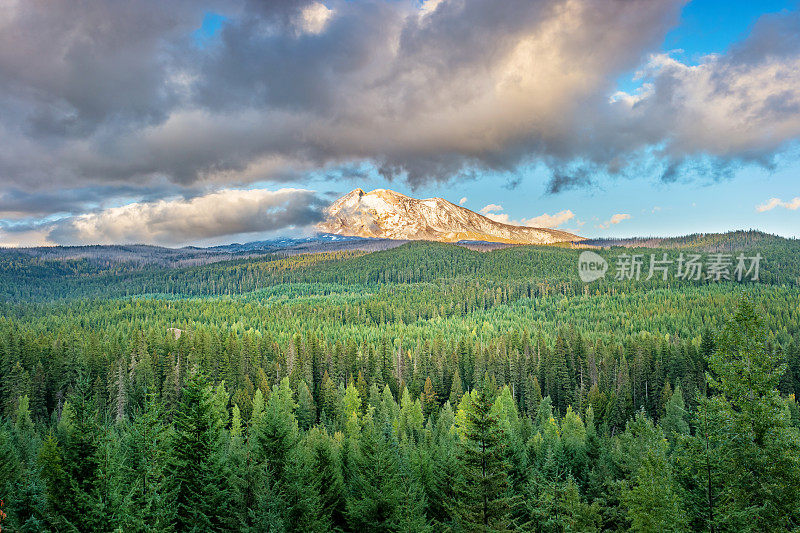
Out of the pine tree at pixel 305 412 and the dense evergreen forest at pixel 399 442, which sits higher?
the dense evergreen forest at pixel 399 442

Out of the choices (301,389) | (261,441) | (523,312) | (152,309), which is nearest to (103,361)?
(301,389)

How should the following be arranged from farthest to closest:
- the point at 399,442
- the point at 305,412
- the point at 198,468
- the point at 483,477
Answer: the point at 305,412 < the point at 399,442 < the point at 198,468 < the point at 483,477

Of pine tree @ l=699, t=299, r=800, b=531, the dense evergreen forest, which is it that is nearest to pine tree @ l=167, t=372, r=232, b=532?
the dense evergreen forest

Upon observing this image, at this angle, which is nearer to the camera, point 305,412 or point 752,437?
point 752,437

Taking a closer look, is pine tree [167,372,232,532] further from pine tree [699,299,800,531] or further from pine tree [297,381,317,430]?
pine tree [297,381,317,430]

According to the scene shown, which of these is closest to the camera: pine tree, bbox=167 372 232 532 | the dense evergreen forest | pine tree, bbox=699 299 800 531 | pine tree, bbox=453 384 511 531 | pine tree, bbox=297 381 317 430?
pine tree, bbox=699 299 800 531

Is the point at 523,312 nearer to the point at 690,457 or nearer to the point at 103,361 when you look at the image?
the point at 103,361

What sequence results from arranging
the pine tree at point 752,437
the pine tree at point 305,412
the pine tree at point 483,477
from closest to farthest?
the pine tree at point 752,437 < the pine tree at point 483,477 < the pine tree at point 305,412

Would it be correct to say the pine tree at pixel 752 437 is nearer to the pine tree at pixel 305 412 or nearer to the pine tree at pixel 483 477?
the pine tree at pixel 483 477

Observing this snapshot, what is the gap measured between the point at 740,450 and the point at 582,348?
278 feet

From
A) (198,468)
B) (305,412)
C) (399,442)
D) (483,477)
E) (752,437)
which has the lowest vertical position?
(305,412)

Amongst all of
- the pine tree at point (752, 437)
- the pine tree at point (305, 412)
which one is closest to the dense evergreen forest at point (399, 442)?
the pine tree at point (752, 437)

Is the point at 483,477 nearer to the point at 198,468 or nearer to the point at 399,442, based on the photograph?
the point at 198,468

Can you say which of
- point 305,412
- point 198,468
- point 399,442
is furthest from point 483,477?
point 305,412
